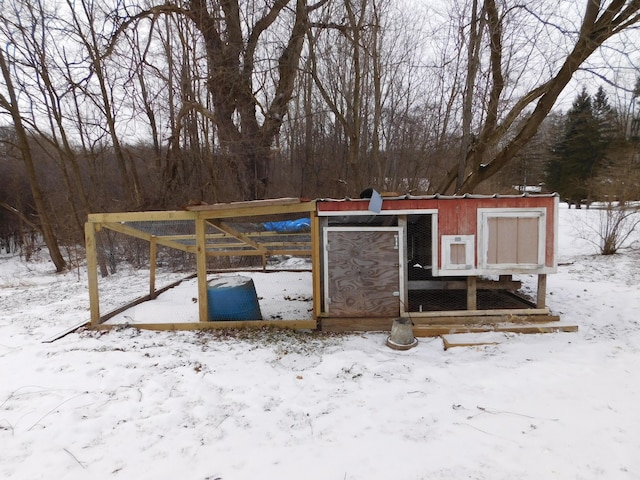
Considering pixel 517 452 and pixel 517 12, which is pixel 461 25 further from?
pixel 517 452

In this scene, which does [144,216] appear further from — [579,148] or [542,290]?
[579,148]

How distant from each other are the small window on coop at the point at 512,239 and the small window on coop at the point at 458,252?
17cm

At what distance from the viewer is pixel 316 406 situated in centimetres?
313

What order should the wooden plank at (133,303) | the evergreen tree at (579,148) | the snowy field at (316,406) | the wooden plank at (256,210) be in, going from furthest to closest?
1. the evergreen tree at (579,148)
2. the wooden plank at (133,303)
3. the wooden plank at (256,210)
4. the snowy field at (316,406)

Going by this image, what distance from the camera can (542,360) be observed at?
3895 mm

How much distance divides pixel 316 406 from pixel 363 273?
7.24ft

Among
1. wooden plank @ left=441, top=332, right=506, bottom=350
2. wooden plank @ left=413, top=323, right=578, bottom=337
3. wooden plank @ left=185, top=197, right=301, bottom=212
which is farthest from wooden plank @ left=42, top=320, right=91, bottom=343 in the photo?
wooden plank @ left=441, top=332, right=506, bottom=350

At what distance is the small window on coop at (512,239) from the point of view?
4.78 m

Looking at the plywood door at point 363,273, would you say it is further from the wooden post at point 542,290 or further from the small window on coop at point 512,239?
the wooden post at point 542,290

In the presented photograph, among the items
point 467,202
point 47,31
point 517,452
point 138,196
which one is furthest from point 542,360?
point 47,31

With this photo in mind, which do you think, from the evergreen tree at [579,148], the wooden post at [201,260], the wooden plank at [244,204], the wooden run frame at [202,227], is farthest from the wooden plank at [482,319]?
the evergreen tree at [579,148]

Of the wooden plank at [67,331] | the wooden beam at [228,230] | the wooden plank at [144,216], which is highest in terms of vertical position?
the wooden plank at [144,216]

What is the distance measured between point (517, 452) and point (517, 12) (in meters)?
9.29

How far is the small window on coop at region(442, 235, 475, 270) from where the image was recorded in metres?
4.84
